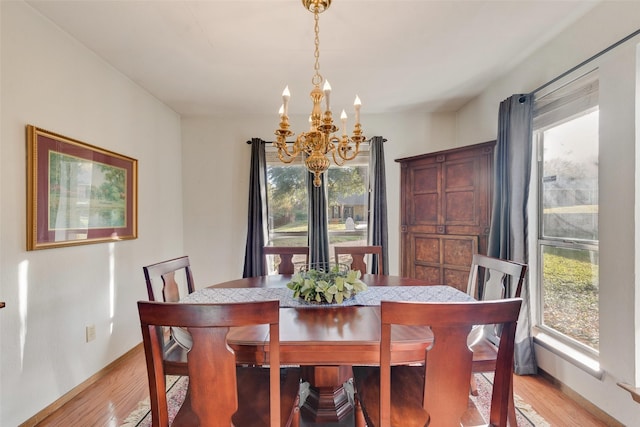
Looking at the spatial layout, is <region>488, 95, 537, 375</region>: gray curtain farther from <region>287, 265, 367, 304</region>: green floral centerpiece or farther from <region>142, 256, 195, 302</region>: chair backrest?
<region>142, 256, 195, 302</region>: chair backrest

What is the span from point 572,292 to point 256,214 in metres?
2.94

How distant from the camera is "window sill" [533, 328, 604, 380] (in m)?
1.72

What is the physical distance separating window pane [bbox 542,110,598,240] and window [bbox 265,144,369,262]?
5.84ft

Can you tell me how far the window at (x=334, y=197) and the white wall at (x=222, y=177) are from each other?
0.33 m

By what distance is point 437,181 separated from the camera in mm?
2963

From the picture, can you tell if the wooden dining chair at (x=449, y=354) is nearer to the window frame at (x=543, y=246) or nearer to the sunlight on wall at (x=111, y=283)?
the window frame at (x=543, y=246)

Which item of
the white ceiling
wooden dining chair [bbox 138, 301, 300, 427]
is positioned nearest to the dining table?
wooden dining chair [bbox 138, 301, 300, 427]

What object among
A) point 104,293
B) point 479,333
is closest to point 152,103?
point 104,293

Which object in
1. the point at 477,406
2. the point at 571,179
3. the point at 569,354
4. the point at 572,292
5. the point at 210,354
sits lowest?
the point at 477,406

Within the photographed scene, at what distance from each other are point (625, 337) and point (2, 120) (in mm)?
3691

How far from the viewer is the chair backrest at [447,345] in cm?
87

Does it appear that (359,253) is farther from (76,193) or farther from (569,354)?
(76,193)

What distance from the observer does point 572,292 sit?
2006mm

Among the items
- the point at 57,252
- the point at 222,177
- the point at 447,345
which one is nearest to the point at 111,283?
the point at 57,252
